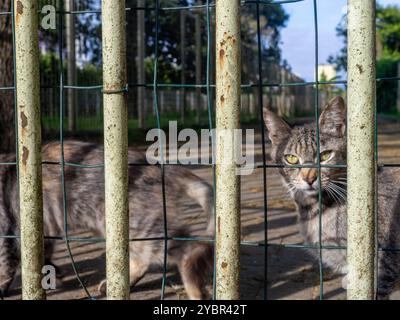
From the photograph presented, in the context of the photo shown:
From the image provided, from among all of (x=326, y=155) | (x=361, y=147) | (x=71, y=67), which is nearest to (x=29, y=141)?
(x=361, y=147)

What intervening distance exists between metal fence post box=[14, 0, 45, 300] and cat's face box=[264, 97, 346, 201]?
125cm

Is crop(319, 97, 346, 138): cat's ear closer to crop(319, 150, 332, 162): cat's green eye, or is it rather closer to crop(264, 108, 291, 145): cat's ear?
crop(319, 150, 332, 162): cat's green eye

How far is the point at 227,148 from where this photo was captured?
189cm

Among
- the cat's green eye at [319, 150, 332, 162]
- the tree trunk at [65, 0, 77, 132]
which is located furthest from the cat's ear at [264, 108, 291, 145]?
the tree trunk at [65, 0, 77, 132]

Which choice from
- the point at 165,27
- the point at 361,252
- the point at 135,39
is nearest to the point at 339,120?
the point at 361,252

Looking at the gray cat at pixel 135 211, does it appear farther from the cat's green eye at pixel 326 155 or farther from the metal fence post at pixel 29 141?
the metal fence post at pixel 29 141

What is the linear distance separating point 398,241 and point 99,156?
5.64 feet

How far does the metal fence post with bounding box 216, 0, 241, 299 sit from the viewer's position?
73.0 inches

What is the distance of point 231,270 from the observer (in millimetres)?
1927

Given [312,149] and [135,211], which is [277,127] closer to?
[312,149]

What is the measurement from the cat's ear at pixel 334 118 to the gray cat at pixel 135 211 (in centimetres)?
76

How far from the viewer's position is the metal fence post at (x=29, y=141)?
2.02 metres

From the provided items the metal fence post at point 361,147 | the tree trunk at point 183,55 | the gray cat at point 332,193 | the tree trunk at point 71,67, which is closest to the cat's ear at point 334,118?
the gray cat at point 332,193

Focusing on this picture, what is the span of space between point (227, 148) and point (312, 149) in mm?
1322
